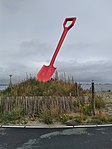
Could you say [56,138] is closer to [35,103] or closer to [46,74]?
[35,103]

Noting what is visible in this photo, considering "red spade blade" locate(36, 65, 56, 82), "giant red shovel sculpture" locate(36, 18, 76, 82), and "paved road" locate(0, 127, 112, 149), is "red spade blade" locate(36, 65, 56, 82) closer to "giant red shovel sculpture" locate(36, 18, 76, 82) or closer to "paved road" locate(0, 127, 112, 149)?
"giant red shovel sculpture" locate(36, 18, 76, 82)

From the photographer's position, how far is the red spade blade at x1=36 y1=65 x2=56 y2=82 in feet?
40.6

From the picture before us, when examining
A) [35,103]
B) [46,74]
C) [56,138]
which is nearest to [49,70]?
[46,74]

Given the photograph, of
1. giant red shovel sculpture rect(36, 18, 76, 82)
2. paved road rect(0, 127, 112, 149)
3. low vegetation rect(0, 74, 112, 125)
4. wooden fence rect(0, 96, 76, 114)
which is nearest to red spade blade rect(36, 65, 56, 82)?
giant red shovel sculpture rect(36, 18, 76, 82)

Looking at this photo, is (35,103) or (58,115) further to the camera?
(35,103)

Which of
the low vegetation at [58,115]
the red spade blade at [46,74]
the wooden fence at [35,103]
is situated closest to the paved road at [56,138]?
the low vegetation at [58,115]

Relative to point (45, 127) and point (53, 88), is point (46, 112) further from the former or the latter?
point (53, 88)

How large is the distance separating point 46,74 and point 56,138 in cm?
703

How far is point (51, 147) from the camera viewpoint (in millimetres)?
4961

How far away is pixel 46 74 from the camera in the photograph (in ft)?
40.9

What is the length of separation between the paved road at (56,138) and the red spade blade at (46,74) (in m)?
5.84

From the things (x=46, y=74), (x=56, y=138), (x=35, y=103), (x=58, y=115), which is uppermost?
(x=46, y=74)

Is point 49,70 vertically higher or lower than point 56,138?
higher

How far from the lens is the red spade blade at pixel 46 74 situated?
1238cm
